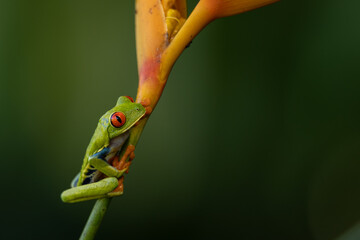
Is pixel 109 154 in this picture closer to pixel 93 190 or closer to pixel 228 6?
pixel 93 190

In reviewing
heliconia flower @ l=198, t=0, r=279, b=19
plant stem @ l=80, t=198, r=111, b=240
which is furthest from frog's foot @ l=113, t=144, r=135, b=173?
heliconia flower @ l=198, t=0, r=279, b=19

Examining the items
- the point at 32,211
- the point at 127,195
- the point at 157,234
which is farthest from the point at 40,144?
the point at 157,234

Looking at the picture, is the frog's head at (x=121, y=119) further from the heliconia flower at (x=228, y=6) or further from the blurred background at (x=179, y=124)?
the blurred background at (x=179, y=124)

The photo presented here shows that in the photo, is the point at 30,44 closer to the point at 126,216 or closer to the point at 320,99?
the point at 126,216

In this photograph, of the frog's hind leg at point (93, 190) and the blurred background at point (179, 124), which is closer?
the frog's hind leg at point (93, 190)

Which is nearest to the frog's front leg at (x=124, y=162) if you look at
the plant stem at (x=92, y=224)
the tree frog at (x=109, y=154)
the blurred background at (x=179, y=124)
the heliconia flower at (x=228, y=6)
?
the tree frog at (x=109, y=154)

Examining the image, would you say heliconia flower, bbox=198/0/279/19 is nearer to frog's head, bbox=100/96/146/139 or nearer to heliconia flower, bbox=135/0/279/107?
heliconia flower, bbox=135/0/279/107
